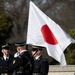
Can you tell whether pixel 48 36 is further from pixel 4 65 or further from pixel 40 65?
pixel 4 65

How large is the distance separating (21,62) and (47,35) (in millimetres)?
1166

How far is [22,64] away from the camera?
9.25m

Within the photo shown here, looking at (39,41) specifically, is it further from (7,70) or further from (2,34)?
(2,34)

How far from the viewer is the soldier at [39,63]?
10.3 metres

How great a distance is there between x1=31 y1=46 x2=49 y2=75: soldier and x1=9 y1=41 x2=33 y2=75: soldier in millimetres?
884

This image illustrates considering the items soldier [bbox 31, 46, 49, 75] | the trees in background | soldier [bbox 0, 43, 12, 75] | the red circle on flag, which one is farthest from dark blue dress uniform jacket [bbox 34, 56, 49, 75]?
the trees in background

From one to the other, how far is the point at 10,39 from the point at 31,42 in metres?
16.5

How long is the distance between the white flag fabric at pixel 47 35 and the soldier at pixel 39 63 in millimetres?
340

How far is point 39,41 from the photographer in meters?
9.98

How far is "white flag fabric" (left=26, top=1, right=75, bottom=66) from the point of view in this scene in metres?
9.93

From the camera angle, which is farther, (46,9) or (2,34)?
(46,9)

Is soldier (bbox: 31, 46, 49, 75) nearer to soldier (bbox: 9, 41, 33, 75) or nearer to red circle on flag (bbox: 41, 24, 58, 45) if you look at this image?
red circle on flag (bbox: 41, 24, 58, 45)

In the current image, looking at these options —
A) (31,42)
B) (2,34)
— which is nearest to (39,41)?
(31,42)

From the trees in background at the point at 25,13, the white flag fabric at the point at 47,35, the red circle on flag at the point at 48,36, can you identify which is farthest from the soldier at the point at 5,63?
the trees in background at the point at 25,13
